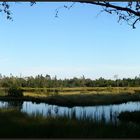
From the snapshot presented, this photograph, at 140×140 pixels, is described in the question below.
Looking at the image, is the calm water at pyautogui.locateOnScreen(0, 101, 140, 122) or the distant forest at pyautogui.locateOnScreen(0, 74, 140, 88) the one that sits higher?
the distant forest at pyautogui.locateOnScreen(0, 74, 140, 88)

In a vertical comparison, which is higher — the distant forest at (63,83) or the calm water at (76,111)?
the distant forest at (63,83)

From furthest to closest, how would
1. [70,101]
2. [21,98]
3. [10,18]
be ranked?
[21,98], [70,101], [10,18]

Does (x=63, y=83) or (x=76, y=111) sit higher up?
(x=63, y=83)

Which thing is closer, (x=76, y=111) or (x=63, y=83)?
(x=76, y=111)

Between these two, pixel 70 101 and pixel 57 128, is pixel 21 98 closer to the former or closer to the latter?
pixel 70 101

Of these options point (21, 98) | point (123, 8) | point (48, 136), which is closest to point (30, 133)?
point (48, 136)

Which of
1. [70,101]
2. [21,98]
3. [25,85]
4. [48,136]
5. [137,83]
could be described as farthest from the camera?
[137,83]

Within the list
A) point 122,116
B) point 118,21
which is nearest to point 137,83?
point 122,116

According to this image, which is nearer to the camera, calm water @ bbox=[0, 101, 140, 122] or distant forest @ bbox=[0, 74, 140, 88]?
calm water @ bbox=[0, 101, 140, 122]

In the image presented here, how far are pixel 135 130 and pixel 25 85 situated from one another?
84471 mm

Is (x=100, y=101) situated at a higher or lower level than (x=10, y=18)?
lower

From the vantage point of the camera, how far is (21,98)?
47.2m

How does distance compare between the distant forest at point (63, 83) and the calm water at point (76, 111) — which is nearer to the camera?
the calm water at point (76, 111)

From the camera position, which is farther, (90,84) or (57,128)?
(90,84)
